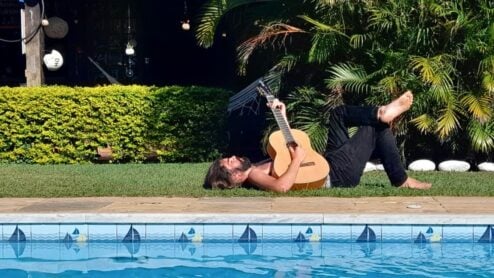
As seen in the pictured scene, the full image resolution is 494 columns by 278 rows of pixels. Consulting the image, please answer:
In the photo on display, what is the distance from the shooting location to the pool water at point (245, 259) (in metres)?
5.93

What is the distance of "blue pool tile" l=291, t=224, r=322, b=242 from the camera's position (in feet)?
21.4

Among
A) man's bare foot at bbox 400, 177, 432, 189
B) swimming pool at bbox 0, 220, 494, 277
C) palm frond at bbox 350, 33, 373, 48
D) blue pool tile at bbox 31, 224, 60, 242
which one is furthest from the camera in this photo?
palm frond at bbox 350, 33, 373, 48

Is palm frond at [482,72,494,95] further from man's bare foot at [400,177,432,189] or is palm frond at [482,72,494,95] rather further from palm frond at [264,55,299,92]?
palm frond at [264,55,299,92]

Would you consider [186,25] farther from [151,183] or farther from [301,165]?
[301,165]

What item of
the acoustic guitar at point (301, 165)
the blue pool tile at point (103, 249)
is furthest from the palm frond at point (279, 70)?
the blue pool tile at point (103, 249)

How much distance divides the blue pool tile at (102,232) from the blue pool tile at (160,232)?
0.88 ft

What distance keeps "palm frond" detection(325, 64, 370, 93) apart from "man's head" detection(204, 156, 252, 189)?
8.86ft

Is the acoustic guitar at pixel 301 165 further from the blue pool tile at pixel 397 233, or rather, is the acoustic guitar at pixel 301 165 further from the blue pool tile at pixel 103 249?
the blue pool tile at pixel 103 249

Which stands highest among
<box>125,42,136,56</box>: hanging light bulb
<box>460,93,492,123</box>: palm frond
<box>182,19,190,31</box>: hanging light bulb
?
<box>182,19,190,31</box>: hanging light bulb

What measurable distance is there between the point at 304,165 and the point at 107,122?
16.1 feet

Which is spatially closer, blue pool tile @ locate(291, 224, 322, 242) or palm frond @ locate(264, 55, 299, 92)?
blue pool tile @ locate(291, 224, 322, 242)

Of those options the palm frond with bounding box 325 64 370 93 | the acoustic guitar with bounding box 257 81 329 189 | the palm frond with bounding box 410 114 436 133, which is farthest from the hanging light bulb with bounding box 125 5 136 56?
the acoustic guitar with bounding box 257 81 329 189

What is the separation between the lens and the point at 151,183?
895cm

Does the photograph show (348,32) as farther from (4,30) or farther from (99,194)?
(4,30)
